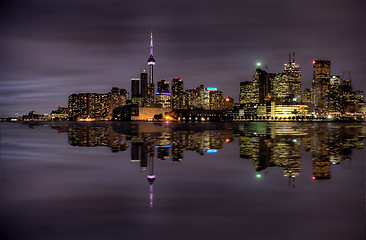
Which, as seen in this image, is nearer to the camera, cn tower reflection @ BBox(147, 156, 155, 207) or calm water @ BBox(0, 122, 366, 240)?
calm water @ BBox(0, 122, 366, 240)

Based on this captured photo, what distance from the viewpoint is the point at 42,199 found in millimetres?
11594

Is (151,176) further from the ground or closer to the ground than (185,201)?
further from the ground

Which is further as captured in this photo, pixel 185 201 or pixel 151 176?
pixel 151 176

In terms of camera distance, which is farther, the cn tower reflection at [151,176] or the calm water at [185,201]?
the cn tower reflection at [151,176]

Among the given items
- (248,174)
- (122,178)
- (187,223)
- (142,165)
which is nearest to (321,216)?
(187,223)

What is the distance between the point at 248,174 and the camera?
16.3m

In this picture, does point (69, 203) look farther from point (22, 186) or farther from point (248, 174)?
point (248, 174)

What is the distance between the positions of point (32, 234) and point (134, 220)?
2713 millimetres

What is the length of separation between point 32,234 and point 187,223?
4162 mm

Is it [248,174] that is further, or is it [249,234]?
[248,174]

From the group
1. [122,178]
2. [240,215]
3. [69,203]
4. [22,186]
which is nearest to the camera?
[240,215]

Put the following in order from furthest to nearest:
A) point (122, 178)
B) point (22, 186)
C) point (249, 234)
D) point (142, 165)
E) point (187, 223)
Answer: point (142, 165)
point (122, 178)
point (22, 186)
point (187, 223)
point (249, 234)

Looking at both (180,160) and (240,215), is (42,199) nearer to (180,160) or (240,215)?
(240,215)

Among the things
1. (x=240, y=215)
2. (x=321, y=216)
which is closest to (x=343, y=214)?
(x=321, y=216)
